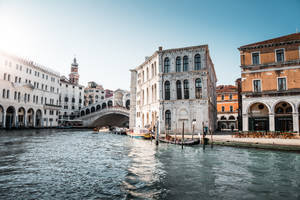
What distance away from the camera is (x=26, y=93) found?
4119cm

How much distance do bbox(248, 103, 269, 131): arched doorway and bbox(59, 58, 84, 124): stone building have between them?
170ft

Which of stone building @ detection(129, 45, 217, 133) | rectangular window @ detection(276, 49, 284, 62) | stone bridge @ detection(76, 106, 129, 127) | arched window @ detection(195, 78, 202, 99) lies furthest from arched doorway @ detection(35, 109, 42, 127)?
rectangular window @ detection(276, 49, 284, 62)

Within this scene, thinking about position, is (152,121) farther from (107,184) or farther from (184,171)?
(107,184)

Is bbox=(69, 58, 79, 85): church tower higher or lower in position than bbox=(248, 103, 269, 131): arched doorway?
higher

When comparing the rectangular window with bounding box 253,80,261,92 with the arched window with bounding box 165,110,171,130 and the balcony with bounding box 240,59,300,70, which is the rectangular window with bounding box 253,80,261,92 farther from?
the arched window with bounding box 165,110,171,130

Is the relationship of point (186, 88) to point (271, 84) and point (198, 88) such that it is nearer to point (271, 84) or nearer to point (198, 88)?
point (198, 88)

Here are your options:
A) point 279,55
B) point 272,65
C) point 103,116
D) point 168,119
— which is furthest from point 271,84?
point 103,116

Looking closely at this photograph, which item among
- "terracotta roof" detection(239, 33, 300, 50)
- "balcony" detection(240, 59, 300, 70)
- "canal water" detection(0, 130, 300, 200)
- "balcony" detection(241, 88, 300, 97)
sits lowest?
"canal water" detection(0, 130, 300, 200)

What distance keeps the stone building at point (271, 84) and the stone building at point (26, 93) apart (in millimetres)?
37787

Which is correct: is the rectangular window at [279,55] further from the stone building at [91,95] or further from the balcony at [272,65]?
the stone building at [91,95]

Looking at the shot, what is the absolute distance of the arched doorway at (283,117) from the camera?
19.6 meters

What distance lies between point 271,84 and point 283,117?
338 cm

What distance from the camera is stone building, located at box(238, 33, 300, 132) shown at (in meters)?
19.1

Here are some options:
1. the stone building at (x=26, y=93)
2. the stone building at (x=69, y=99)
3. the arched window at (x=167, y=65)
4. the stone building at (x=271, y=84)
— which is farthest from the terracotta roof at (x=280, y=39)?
the stone building at (x=69, y=99)
